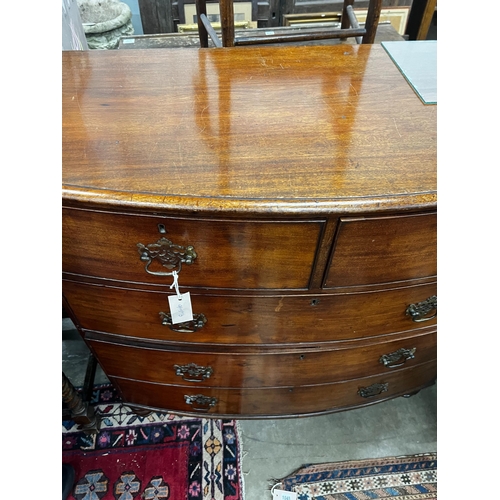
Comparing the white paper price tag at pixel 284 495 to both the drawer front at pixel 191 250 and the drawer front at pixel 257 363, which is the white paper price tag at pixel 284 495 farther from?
the drawer front at pixel 191 250

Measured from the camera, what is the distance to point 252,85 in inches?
30.8

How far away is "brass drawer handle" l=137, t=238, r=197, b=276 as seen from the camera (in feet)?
2.11

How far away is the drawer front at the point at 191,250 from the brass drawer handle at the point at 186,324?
0.11 meters

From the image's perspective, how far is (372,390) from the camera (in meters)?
1.11

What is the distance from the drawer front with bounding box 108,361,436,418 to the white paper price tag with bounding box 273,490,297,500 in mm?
224

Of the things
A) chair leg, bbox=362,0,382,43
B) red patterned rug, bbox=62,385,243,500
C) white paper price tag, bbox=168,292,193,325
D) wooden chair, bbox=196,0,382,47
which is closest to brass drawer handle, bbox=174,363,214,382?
white paper price tag, bbox=168,292,193,325

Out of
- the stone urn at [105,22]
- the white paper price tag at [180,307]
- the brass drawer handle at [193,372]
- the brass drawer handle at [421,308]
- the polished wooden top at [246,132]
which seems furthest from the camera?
the stone urn at [105,22]

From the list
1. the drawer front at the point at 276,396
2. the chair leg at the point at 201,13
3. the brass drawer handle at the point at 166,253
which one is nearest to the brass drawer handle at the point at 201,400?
the drawer front at the point at 276,396

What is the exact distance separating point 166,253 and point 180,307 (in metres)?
0.13

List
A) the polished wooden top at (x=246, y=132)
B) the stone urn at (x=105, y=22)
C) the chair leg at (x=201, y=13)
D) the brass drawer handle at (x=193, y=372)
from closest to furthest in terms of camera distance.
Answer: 1. the polished wooden top at (x=246, y=132)
2. the brass drawer handle at (x=193, y=372)
3. the chair leg at (x=201, y=13)
4. the stone urn at (x=105, y=22)

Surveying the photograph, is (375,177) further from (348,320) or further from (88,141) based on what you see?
(88,141)

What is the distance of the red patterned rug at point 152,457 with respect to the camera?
1.15m

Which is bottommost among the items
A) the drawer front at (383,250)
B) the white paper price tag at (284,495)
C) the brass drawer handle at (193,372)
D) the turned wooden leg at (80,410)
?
the white paper price tag at (284,495)

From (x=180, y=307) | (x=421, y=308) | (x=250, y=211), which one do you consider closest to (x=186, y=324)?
(x=180, y=307)
